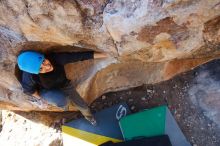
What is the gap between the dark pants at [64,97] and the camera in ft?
13.4

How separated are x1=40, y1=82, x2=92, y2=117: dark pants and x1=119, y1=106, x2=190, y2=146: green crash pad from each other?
526mm

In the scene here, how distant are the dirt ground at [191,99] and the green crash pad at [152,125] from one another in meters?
0.10

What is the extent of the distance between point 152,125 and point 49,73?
4.72 feet

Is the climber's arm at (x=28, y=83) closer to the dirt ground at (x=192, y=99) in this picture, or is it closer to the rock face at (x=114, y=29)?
the rock face at (x=114, y=29)

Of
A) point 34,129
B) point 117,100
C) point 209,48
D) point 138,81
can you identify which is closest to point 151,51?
point 209,48

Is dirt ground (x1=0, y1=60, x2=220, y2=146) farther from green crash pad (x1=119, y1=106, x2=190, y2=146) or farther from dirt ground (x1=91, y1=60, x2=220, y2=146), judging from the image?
green crash pad (x1=119, y1=106, x2=190, y2=146)

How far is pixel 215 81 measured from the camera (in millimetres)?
4504

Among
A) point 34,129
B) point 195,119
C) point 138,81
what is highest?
point 138,81

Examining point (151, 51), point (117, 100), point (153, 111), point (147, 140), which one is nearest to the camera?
point (151, 51)

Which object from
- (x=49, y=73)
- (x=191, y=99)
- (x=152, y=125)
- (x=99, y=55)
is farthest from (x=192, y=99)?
(x=49, y=73)

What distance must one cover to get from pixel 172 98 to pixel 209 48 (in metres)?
1.17

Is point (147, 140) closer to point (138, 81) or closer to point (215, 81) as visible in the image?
point (138, 81)

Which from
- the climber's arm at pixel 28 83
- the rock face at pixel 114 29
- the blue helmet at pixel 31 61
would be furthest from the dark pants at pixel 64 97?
the blue helmet at pixel 31 61

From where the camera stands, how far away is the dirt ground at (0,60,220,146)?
444 centimetres
